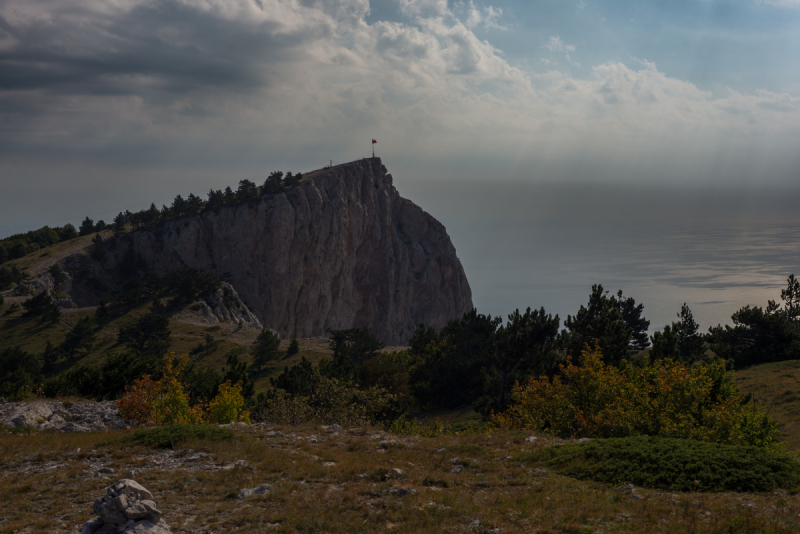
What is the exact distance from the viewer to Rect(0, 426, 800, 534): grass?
1009cm

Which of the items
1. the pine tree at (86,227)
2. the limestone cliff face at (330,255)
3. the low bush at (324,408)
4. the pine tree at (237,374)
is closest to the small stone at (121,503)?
the low bush at (324,408)

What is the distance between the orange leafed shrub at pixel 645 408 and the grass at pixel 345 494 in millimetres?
4351

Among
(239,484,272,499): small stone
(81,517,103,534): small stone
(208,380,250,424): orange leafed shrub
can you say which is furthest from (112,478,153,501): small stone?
(208,380,250,424): orange leafed shrub

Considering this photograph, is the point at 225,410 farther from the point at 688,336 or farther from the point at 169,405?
the point at 688,336

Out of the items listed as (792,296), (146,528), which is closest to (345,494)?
(146,528)

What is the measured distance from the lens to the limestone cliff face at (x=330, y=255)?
114 meters

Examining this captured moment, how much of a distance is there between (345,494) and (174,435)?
7.81 metres

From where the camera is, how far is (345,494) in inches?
→ 467

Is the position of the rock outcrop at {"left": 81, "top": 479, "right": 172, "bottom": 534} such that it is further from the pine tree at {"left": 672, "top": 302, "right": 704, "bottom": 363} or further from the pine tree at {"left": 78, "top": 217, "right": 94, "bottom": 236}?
the pine tree at {"left": 78, "top": 217, "right": 94, "bottom": 236}

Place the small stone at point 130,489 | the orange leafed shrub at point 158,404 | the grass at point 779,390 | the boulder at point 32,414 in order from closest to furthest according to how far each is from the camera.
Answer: the small stone at point 130,489
the boulder at point 32,414
the orange leafed shrub at point 158,404
the grass at point 779,390

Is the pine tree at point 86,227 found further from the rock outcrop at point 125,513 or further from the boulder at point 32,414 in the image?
the rock outcrop at point 125,513

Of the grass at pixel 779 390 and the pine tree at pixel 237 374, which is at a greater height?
the pine tree at pixel 237 374

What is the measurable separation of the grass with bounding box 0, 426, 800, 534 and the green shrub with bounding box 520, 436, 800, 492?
55 centimetres

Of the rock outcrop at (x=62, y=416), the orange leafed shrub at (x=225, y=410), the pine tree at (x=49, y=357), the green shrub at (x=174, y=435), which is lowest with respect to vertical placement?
the pine tree at (x=49, y=357)
